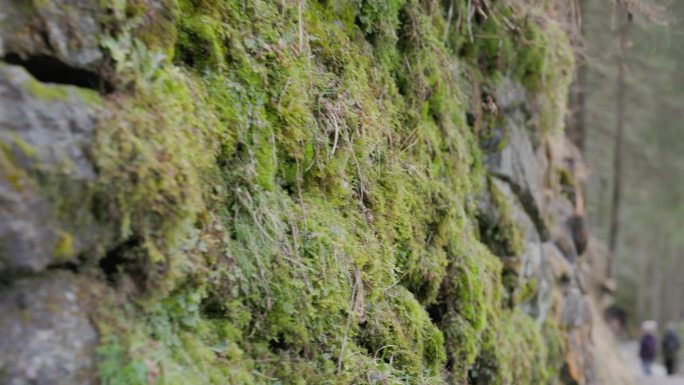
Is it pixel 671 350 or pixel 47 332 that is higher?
pixel 47 332

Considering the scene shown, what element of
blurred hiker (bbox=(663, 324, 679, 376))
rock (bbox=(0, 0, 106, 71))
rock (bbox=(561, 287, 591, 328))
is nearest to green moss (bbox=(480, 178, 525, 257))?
rock (bbox=(561, 287, 591, 328))

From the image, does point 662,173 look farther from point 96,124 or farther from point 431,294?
point 96,124

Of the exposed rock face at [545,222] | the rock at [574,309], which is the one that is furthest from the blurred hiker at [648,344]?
the rock at [574,309]

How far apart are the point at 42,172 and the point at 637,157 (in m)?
23.3

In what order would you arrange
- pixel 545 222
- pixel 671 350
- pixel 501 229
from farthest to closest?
pixel 671 350
pixel 545 222
pixel 501 229

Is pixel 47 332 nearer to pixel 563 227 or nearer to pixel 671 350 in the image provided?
pixel 563 227

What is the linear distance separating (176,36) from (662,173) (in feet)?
77.9

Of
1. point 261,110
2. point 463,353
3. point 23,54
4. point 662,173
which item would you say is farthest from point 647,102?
point 23,54

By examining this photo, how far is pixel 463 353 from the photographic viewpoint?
15.8 feet

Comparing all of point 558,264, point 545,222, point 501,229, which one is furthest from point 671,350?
point 501,229

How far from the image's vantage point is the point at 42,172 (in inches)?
83.4

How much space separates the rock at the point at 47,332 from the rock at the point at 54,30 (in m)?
0.86

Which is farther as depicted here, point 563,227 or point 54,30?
point 563,227

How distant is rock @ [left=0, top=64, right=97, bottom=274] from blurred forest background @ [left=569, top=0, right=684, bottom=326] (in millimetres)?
11764
